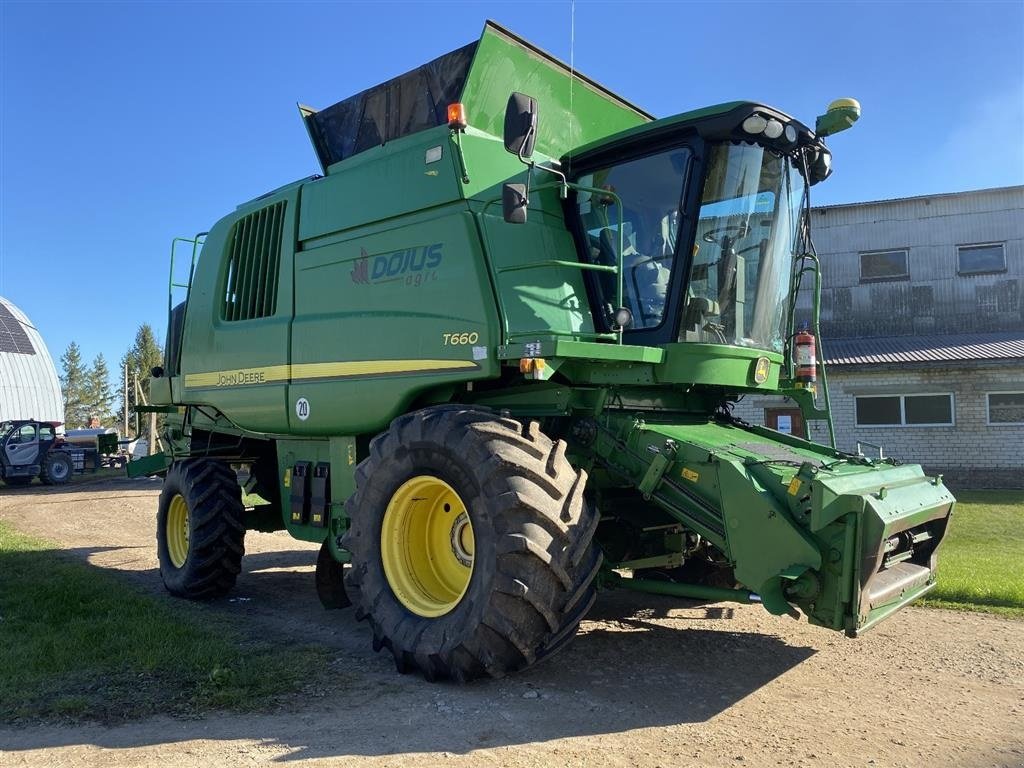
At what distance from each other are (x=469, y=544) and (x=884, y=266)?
18.7 m

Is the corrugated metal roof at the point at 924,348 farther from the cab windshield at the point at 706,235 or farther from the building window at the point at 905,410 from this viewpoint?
the cab windshield at the point at 706,235

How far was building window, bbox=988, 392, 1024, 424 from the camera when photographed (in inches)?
658

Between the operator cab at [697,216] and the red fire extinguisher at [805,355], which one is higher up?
the operator cab at [697,216]

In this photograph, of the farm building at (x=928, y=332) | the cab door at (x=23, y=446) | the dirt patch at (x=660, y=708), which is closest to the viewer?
the dirt patch at (x=660, y=708)

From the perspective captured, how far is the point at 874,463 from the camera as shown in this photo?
5203 millimetres

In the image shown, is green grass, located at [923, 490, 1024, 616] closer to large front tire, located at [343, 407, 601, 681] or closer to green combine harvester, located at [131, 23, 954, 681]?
green combine harvester, located at [131, 23, 954, 681]

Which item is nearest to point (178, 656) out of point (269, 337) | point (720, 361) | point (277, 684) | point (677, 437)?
point (277, 684)

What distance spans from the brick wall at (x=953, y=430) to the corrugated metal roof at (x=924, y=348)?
255mm

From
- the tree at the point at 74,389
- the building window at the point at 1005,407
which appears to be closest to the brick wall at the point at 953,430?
the building window at the point at 1005,407

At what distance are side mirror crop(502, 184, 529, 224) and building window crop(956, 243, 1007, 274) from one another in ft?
61.6

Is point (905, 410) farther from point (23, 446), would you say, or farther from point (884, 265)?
point (23, 446)

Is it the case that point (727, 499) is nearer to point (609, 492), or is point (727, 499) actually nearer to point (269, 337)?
point (609, 492)

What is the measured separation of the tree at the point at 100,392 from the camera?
79.8 metres

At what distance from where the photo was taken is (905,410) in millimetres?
17672
